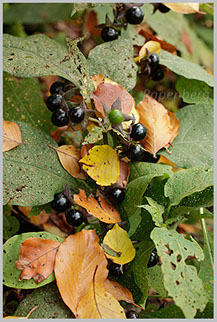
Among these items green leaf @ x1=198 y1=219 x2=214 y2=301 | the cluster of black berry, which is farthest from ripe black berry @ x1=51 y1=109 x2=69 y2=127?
green leaf @ x1=198 y1=219 x2=214 y2=301

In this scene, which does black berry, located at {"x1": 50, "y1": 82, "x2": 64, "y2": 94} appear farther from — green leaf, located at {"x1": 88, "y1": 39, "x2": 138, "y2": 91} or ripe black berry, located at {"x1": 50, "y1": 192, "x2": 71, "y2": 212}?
ripe black berry, located at {"x1": 50, "y1": 192, "x2": 71, "y2": 212}

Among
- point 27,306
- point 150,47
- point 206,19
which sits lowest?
point 27,306

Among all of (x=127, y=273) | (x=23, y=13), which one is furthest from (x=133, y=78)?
(x=23, y=13)

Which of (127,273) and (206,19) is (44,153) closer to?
(127,273)

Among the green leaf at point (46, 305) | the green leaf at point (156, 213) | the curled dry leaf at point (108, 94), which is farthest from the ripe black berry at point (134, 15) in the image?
the green leaf at point (46, 305)

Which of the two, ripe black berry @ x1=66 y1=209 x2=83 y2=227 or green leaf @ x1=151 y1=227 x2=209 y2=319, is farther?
ripe black berry @ x1=66 y1=209 x2=83 y2=227

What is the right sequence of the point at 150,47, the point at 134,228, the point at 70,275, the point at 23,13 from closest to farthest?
1. the point at 70,275
2. the point at 134,228
3. the point at 150,47
4. the point at 23,13

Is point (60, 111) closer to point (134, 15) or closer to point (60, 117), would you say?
point (60, 117)

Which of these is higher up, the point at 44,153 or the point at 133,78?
the point at 133,78
